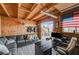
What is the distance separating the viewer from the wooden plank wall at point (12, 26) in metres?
2.12

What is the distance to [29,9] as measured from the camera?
7.27 ft

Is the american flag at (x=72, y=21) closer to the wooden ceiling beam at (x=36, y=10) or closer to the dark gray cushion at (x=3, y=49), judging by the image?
the wooden ceiling beam at (x=36, y=10)

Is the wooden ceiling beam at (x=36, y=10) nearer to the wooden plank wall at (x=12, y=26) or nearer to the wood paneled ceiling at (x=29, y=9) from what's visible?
the wood paneled ceiling at (x=29, y=9)

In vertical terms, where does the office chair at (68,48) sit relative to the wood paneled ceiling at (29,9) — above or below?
below

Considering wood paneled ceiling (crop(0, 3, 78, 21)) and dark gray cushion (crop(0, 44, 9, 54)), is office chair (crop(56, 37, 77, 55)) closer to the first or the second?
wood paneled ceiling (crop(0, 3, 78, 21))

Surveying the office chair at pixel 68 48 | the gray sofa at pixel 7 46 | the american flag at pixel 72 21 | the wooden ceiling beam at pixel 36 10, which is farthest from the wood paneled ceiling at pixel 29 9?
the office chair at pixel 68 48

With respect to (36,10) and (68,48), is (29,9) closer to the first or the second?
(36,10)

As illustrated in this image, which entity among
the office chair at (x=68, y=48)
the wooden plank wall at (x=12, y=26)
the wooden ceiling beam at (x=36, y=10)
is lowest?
the office chair at (x=68, y=48)

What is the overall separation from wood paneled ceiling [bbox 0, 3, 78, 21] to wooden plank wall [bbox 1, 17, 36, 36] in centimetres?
8

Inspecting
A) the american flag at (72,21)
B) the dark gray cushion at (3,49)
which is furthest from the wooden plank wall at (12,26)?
the american flag at (72,21)

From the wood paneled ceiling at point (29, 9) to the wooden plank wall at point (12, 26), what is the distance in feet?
0.27

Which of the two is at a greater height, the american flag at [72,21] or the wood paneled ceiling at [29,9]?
the wood paneled ceiling at [29,9]
